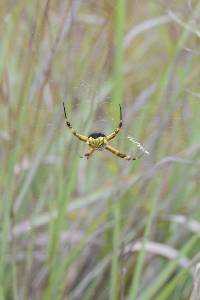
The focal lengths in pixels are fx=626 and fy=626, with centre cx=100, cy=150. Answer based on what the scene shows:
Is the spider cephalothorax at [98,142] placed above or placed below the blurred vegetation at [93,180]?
below

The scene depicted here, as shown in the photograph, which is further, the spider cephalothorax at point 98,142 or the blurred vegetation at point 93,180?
the blurred vegetation at point 93,180

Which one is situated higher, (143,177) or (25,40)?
(25,40)

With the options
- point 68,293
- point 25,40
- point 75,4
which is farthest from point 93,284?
point 25,40

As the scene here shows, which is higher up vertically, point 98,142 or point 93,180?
point 93,180

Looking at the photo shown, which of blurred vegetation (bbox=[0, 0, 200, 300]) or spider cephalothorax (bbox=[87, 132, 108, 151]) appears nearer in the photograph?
spider cephalothorax (bbox=[87, 132, 108, 151])

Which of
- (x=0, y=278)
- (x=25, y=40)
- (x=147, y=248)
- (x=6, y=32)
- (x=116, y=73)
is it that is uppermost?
(x=25, y=40)

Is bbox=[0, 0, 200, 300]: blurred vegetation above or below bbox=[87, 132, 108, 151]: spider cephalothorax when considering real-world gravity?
above

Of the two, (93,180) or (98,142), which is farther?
(93,180)

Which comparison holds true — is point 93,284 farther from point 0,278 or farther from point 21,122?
point 21,122
